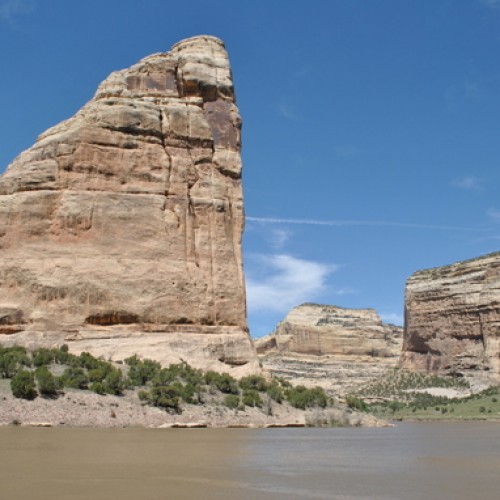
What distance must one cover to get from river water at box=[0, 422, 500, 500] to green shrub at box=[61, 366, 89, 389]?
7537 mm

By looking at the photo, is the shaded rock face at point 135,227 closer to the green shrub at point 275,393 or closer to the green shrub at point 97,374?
the green shrub at point 275,393

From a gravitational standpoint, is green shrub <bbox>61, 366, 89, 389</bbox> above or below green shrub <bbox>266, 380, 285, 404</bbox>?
above

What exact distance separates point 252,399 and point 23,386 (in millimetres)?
11072

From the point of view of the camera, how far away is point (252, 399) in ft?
121

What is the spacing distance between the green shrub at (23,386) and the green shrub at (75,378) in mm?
1742

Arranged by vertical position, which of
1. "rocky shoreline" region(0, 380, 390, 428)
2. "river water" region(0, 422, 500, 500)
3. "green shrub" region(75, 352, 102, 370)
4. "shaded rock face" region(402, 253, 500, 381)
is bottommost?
"river water" region(0, 422, 500, 500)

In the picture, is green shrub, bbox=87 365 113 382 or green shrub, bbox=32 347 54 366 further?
green shrub, bbox=32 347 54 366

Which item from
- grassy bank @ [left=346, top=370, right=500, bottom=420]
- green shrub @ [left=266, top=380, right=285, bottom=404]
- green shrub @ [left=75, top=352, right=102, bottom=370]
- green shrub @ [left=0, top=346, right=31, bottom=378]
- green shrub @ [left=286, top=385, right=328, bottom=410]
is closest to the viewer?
green shrub @ [left=0, top=346, right=31, bottom=378]

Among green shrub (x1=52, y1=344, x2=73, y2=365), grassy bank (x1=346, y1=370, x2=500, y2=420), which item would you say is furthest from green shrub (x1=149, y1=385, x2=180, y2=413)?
grassy bank (x1=346, y1=370, x2=500, y2=420)

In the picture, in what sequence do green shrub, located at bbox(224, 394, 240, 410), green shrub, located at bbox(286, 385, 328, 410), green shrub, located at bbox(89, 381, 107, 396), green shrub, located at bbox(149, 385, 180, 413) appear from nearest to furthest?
green shrub, located at bbox(89, 381, 107, 396) → green shrub, located at bbox(149, 385, 180, 413) → green shrub, located at bbox(224, 394, 240, 410) → green shrub, located at bbox(286, 385, 328, 410)

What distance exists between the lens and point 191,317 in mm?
43656

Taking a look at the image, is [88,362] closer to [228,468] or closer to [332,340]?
[228,468]

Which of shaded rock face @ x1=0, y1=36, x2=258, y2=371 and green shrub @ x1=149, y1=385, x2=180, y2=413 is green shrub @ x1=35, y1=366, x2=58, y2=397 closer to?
green shrub @ x1=149, y1=385, x2=180, y2=413

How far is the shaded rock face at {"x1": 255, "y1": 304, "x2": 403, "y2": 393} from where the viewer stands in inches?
4411
